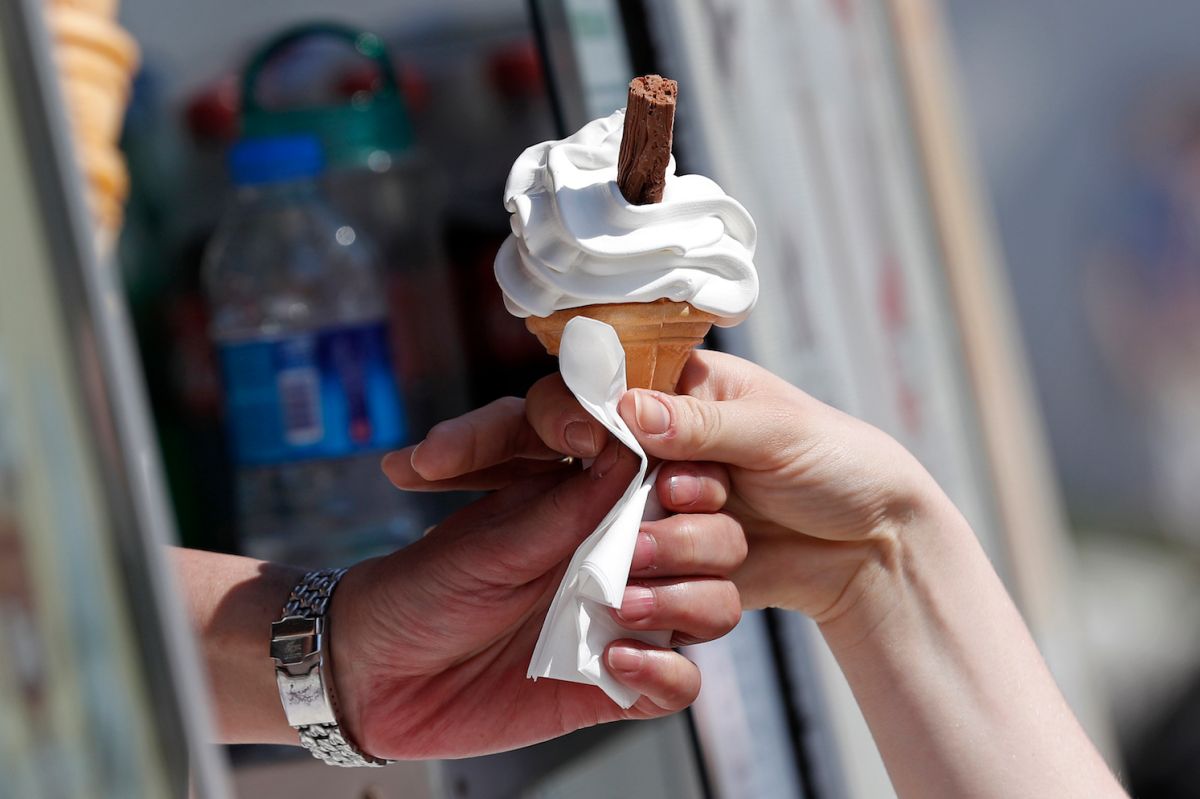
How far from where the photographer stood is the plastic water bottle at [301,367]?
1960 mm

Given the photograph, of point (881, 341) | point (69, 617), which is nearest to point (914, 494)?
point (69, 617)

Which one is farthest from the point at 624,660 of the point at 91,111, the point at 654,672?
the point at 91,111

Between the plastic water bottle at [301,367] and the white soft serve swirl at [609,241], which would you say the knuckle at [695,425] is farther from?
the plastic water bottle at [301,367]

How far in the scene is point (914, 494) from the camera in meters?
1.15

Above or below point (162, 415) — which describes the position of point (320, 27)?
above

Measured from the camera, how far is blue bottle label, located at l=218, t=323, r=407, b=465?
1951 millimetres

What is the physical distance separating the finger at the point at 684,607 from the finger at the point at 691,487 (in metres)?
0.06

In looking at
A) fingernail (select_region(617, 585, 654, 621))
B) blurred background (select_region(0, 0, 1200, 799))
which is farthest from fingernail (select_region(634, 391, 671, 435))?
blurred background (select_region(0, 0, 1200, 799))

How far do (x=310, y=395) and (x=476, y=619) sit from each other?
938 mm

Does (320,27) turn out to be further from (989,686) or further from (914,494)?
(989,686)

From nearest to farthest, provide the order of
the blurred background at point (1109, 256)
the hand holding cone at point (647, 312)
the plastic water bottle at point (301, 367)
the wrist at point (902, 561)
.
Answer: the hand holding cone at point (647, 312) < the wrist at point (902, 561) < the plastic water bottle at point (301, 367) < the blurred background at point (1109, 256)

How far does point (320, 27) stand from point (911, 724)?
5.38ft

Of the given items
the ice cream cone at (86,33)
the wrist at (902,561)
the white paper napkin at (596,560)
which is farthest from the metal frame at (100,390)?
the wrist at (902,561)

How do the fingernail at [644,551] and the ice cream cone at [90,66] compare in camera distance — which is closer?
the fingernail at [644,551]
